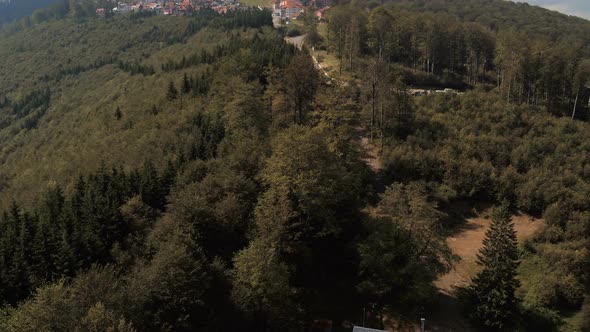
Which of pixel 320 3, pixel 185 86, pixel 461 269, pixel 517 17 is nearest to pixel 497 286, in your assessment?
pixel 461 269

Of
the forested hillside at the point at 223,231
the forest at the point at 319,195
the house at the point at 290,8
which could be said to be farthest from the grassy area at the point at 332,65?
the house at the point at 290,8

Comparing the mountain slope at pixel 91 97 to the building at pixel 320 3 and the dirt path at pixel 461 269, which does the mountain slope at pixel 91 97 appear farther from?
the building at pixel 320 3

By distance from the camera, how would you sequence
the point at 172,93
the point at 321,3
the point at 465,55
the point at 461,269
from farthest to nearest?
the point at 321,3 → the point at 465,55 → the point at 172,93 → the point at 461,269

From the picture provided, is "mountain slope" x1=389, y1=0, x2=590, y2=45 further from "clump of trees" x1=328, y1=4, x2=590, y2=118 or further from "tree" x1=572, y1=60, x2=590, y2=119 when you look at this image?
"tree" x1=572, y1=60, x2=590, y2=119

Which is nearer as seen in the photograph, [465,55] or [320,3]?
[465,55]

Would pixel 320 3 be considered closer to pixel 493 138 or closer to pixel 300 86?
pixel 300 86

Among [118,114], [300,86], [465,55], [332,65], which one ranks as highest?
[300,86]
